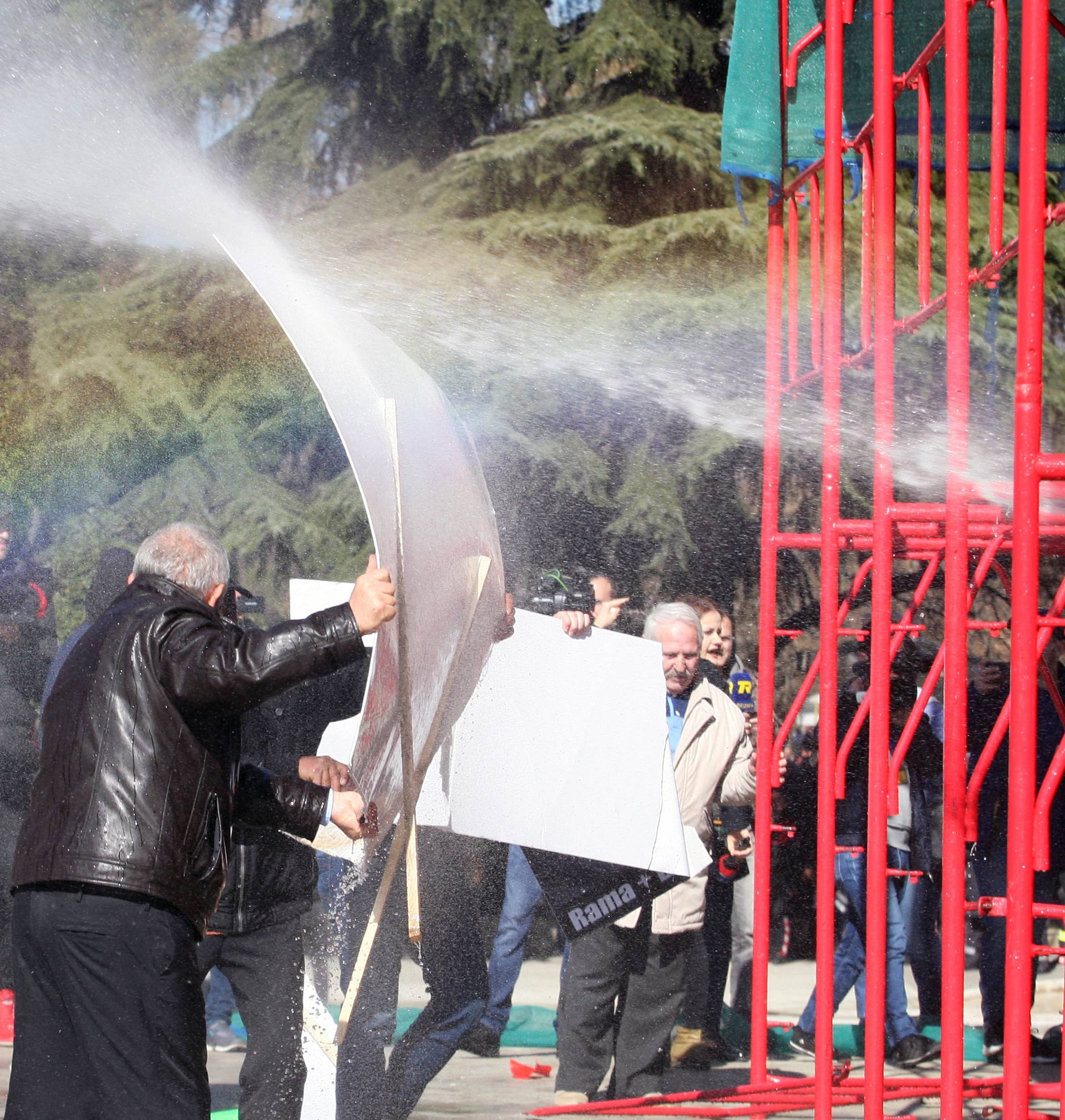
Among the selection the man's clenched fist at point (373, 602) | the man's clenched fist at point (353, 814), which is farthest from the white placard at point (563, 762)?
the man's clenched fist at point (373, 602)

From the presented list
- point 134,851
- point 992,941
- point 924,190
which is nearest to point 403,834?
point 134,851

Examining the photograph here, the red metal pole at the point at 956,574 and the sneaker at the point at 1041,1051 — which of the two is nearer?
the red metal pole at the point at 956,574

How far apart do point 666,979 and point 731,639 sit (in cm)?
153

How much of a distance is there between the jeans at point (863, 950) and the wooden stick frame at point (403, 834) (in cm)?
242

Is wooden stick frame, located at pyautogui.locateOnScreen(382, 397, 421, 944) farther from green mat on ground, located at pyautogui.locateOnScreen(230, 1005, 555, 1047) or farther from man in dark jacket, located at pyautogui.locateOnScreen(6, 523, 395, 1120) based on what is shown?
green mat on ground, located at pyautogui.locateOnScreen(230, 1005, 555, 1047)

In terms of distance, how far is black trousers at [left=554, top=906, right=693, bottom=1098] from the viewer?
4199 millimetres

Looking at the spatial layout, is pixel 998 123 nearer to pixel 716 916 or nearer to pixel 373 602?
pixel 373 602

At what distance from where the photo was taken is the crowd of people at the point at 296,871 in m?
2.77

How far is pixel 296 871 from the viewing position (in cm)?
366

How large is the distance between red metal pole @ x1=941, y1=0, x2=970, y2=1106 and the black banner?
171 centimetres

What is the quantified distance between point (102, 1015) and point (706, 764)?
2.27 meters

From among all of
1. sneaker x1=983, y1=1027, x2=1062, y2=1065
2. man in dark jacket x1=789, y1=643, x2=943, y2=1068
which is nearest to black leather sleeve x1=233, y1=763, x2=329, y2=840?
man in dark jacket x1=789, y1=643, x2=943, y2=1068

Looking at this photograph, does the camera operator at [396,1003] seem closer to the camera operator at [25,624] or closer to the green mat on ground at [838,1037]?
the green mat on ground at [838,1037]

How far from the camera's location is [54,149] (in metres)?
5.86
